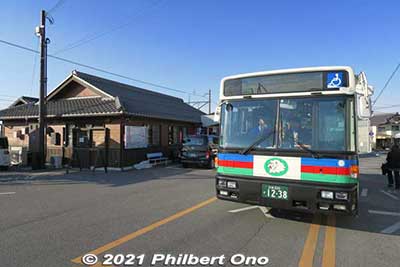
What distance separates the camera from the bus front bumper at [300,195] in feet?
15.8

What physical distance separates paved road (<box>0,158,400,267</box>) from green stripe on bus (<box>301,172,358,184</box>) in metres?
1.03

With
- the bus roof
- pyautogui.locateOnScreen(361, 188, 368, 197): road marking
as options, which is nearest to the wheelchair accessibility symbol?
the bus roof

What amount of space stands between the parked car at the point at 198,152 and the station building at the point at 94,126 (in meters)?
2.81

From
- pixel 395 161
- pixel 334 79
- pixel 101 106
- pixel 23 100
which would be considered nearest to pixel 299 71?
pixel 334 79

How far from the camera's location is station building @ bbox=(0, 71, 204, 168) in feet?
56.2

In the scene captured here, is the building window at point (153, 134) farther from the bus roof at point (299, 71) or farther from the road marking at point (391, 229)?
the road marking at point (391, 229)

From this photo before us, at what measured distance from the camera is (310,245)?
4844 mm

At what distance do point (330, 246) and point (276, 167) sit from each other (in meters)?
1.50

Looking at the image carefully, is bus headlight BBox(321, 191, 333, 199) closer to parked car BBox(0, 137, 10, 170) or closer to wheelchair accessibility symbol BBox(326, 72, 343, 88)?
wheelchair accessibility symbol BBox(326, 72, 343, 88)

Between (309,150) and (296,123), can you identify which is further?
(296,123)

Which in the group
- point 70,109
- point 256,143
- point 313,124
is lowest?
point 256,143

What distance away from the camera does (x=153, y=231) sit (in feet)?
17.8

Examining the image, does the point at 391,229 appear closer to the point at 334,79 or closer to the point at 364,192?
the point at 334,79

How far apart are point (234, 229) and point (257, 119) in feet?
6.84
